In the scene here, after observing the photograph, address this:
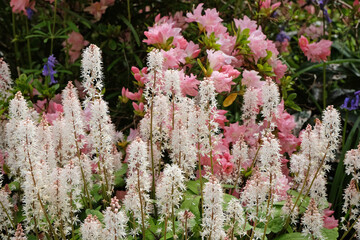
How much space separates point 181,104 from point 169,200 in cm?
46

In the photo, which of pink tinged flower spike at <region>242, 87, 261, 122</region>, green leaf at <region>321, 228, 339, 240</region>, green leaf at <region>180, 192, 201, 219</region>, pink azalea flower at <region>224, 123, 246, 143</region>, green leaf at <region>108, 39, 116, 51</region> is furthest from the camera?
green leaf at <region>108, 39, 116, 51</region>

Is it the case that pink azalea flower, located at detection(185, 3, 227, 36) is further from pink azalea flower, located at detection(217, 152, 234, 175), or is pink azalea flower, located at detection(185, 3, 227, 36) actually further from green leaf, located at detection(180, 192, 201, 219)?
green leaf, located at detection(180, 192, 201, 219)

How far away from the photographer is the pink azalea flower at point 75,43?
2861mm

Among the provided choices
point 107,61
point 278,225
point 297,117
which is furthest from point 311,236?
point 107,61

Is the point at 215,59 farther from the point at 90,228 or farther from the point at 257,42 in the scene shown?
the point at 90,228

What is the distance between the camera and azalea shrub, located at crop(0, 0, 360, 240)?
54.7 inches

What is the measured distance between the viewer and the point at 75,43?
A: 2883 millimetres

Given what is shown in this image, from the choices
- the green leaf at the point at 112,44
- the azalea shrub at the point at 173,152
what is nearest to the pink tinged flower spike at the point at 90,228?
the azalea shrub at the point at 173,152

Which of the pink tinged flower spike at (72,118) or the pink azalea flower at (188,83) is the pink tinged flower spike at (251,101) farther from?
the pink tinged flower spike at (72,118)

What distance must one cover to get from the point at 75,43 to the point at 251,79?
1260 mm

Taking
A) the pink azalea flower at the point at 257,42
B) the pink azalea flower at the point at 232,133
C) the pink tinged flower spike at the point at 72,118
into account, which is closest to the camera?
the pink tinged flower spike at the point at 72,118

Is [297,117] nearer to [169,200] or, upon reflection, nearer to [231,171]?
[231,171]

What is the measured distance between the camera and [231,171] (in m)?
1.88

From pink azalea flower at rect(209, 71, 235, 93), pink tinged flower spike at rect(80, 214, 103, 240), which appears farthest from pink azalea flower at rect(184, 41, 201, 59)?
pink tinged flower spike at rect(80, 214, 103, 240)
